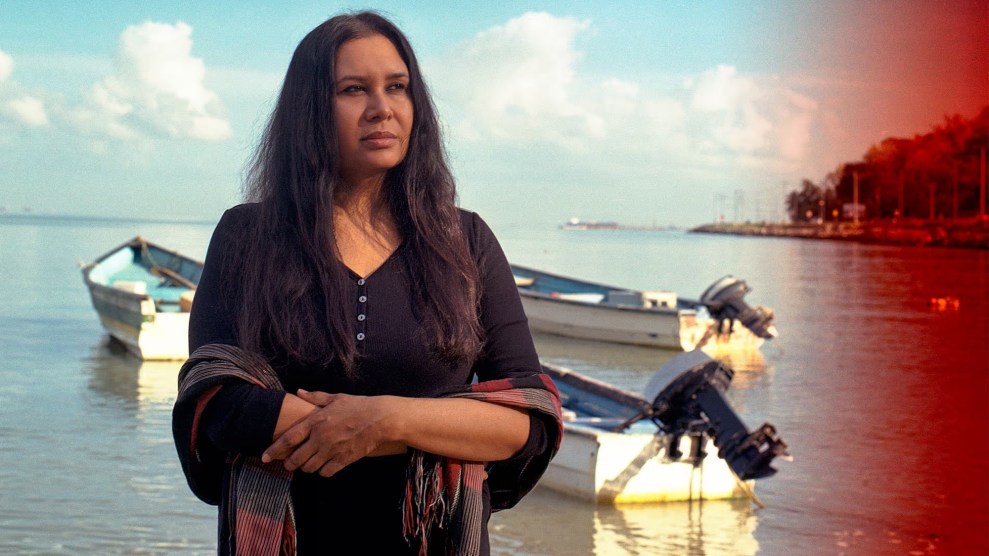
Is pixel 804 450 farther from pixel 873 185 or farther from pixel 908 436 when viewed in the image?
pixel 873 185

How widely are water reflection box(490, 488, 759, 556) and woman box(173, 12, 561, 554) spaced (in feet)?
18.0

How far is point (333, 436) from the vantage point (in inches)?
67.3

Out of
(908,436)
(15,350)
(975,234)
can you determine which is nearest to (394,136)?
(908,436)

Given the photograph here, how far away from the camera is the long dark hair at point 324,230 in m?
1.80

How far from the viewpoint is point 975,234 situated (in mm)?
82312

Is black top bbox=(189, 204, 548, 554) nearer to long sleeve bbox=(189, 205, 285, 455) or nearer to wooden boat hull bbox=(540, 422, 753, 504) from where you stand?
long sleeve bbox=(189, 205, 285, 455)

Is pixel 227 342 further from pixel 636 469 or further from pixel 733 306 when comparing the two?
pixel 733 306

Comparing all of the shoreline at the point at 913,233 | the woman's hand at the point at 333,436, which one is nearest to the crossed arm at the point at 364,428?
the woman's hand at the point at 333,436

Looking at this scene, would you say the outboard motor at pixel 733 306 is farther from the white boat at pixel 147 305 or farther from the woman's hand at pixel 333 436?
the woman's hand at pixel 333 436

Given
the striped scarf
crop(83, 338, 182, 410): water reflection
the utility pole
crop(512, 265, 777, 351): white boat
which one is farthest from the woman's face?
the utility pole

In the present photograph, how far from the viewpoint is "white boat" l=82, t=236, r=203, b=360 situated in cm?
1473

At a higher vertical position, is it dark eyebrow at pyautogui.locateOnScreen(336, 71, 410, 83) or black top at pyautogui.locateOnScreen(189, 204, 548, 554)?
dark eyebrow at pyautogui.locateOnScreen(336, 71, 410, 83)

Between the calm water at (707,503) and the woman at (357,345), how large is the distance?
5.43 meters

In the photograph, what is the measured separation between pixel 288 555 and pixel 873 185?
130 metres
